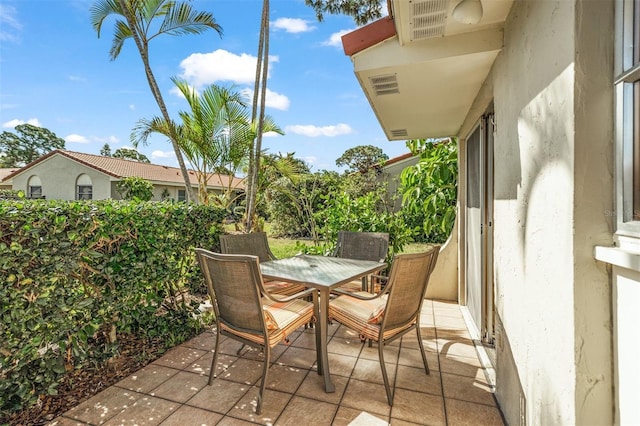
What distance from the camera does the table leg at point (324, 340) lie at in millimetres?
2497

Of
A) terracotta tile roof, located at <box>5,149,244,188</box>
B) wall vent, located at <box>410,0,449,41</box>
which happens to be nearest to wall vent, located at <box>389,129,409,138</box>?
wall vent, located at <box>410,0,449,41</box>

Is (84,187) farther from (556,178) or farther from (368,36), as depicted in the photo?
(556,178)

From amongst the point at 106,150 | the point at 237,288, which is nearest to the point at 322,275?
the point at 237,288

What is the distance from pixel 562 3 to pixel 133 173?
1967cm

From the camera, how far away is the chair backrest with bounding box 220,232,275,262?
12.6 ft

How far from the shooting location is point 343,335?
3543 mm

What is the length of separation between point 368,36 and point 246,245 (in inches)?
108

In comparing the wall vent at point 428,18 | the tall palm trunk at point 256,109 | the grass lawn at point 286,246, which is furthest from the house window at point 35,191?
the wall vent at point 428,18

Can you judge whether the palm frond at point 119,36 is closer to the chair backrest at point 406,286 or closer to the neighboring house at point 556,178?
the neighboring house at point 556,178

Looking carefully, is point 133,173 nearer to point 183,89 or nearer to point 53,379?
point 183,89

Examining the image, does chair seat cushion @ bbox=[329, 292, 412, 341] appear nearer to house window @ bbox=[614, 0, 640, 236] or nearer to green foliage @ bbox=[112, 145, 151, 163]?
house window @ bbox=[614, 0, 640, 236]

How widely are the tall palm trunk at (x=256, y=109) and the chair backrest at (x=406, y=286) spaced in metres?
3.55

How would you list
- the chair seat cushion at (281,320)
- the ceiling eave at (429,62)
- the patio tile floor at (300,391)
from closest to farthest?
1. the patio tile floor at (300,391)
2. the ceiling eave at (429,62)
3. the chair seat cushion at (281,320)

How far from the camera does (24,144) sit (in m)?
39.5
